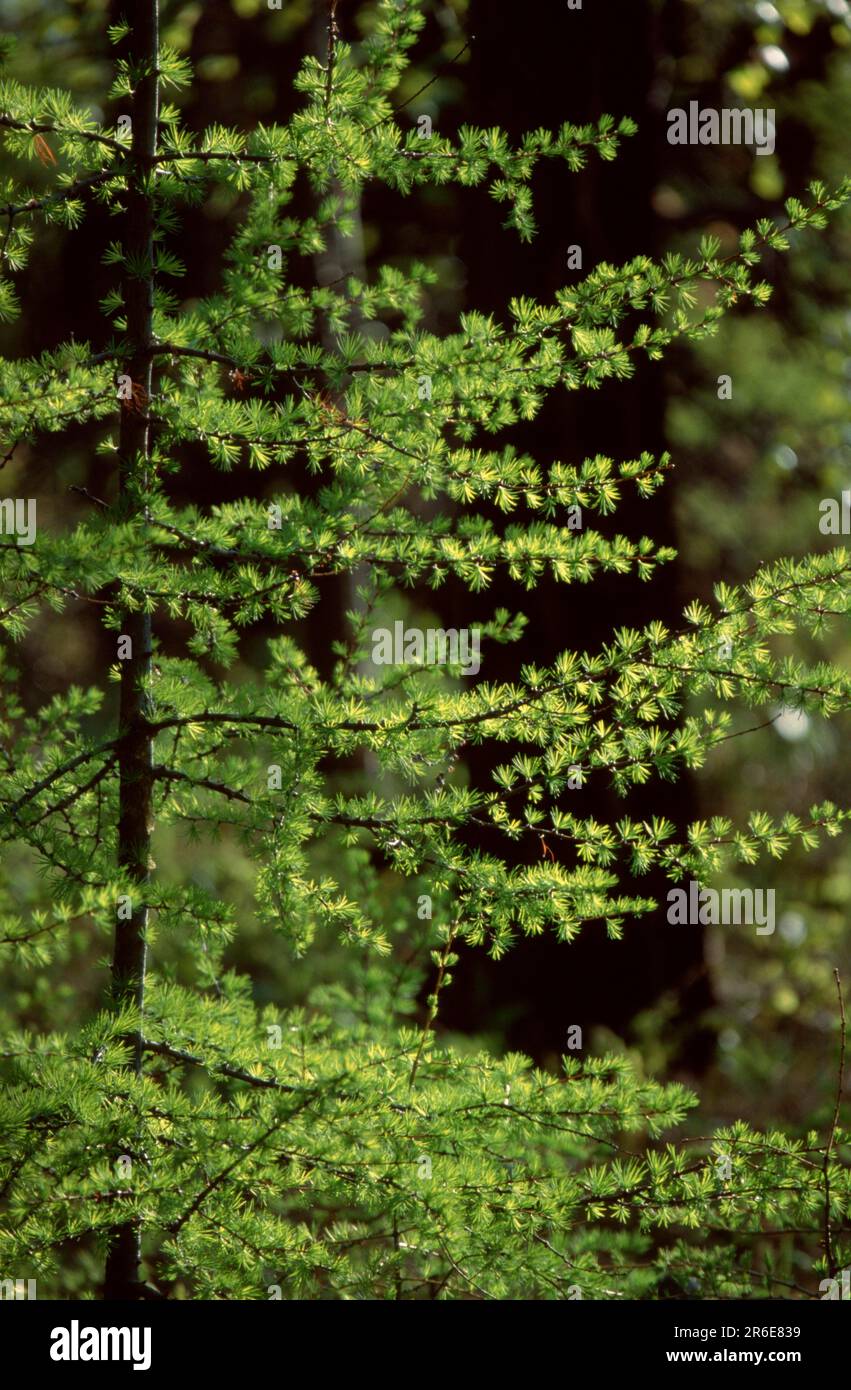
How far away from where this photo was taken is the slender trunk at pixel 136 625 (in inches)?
115

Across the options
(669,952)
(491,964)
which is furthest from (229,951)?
(669,952)

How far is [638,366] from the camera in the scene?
19.9 ft

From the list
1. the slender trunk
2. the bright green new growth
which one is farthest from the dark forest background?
the bright green new growth

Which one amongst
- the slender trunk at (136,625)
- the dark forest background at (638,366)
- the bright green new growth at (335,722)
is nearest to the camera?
the bright green new growth at (335,722)

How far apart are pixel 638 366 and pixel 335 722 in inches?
157

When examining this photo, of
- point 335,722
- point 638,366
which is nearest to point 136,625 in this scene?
point 335,722

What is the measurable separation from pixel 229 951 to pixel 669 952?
3733 mm

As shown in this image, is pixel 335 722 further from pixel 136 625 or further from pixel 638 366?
pixel 638 366

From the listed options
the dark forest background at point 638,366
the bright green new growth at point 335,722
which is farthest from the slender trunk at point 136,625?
the dark forest background at point 638,366

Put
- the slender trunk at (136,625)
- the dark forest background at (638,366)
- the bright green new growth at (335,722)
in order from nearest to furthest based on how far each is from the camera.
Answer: the bright green new growth at (335,722) → the slender trunk at (136,625) → the dark forest background at (638,366)

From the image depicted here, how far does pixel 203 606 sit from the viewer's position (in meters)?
2.75

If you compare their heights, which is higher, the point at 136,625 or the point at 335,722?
the point at 136,625

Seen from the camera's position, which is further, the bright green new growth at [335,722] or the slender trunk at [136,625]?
the slender trunk at [136,625]

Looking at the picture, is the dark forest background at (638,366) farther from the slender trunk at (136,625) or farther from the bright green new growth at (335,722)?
the bright green new growth at (335,722)
